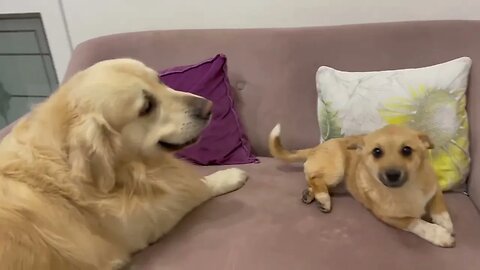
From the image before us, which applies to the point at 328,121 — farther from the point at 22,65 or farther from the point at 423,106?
the point at 22,65

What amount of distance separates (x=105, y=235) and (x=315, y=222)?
23.2 inches

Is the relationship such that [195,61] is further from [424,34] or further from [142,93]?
[424,34]

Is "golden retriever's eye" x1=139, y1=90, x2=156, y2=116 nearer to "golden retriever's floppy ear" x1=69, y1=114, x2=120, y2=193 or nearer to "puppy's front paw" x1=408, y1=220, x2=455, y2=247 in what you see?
"golden retriever's floppy ear" x1=69, y1=114, x2=120, y2=193

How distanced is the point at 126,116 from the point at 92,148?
4.8 inches

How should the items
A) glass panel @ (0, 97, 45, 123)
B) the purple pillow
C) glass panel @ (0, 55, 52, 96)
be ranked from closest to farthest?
the purple pillow, glass panel @ (0, 55, 52, 96), glass panel @ (0, 97, 45, 123)

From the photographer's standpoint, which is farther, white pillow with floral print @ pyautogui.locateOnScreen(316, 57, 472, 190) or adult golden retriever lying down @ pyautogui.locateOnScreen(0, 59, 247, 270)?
white pillow with floral print @ pyautogui.locateOnScreen(316, 57, 472, 190)

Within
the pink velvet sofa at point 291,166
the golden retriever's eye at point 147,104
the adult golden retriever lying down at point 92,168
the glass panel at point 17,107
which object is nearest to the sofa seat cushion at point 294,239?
the pink velvet sofa at point 291,166

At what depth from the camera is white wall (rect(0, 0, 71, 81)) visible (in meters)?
2.45

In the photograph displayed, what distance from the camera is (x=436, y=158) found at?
1691 millimetres

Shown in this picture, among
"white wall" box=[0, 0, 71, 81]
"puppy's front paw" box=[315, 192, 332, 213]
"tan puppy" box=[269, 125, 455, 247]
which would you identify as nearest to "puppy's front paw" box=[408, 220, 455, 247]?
"tan puppy" box=[269, 125, 455, 247]

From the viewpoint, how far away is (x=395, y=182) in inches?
57.8

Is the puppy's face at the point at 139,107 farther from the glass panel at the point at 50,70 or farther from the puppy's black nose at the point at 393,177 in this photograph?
the glass panel at the point at 50,70

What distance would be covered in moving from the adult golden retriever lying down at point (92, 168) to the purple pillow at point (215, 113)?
15.0 inches

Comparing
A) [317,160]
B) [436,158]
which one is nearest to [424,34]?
[436,158]
